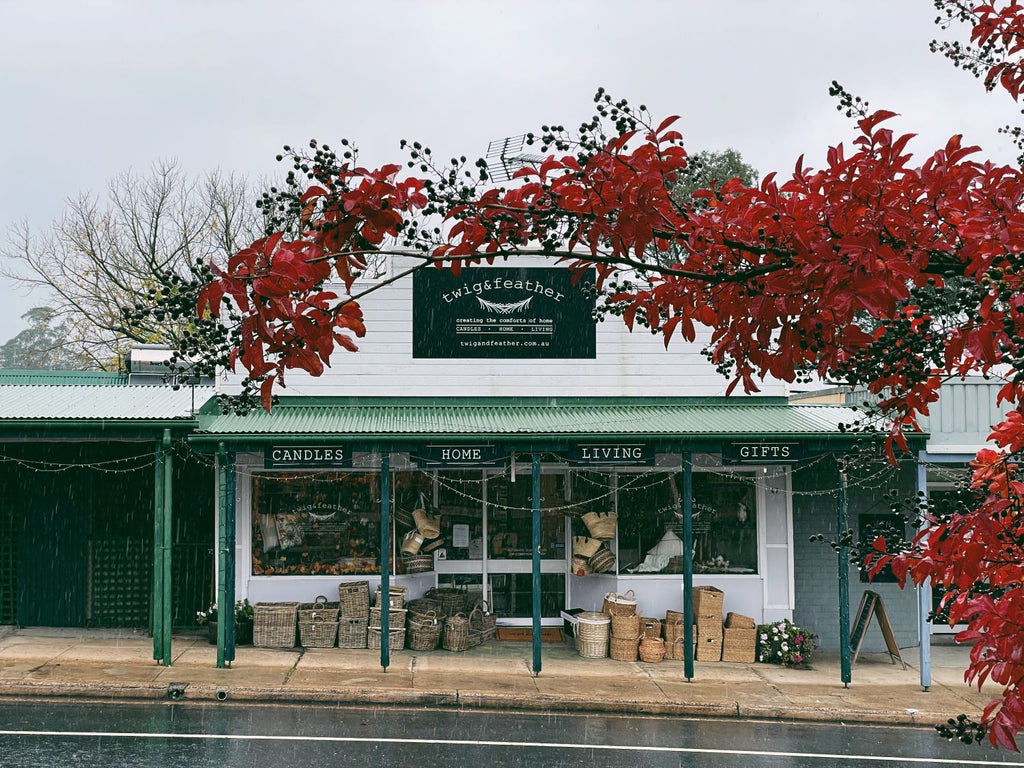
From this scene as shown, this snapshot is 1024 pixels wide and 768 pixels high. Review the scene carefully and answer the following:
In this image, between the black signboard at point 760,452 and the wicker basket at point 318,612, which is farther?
the wicker basket at point 318,612

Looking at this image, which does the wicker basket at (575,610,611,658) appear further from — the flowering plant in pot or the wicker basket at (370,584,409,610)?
the wicker basket at (370,584,409,610)

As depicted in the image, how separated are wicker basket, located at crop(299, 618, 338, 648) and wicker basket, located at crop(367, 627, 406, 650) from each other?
0.53m

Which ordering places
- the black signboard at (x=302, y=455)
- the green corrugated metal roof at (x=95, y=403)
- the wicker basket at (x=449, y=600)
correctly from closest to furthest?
the green corrugated metal roof at (x=95, y=403)
the black signboard at (x=302, y=455)
the wicker basket at (x=449, y=600)

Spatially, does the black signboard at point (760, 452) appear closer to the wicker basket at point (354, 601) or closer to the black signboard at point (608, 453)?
the black signboard at point (608, 453)

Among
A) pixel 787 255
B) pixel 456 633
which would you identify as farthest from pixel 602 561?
pixel 787 255

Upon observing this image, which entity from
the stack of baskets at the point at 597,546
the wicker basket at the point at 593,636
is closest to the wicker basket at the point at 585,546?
the stack of baskets at the point at 597,546

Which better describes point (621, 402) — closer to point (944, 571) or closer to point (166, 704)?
point (166, 704)

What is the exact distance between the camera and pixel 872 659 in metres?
15.8

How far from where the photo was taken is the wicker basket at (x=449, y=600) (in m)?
15.6

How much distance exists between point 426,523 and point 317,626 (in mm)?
2153

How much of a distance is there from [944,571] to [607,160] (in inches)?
71.0

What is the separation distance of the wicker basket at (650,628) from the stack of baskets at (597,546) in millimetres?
933

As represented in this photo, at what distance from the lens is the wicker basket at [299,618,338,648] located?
15125mm

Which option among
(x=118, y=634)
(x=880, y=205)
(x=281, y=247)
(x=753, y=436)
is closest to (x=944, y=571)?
(x=880, y=205)
